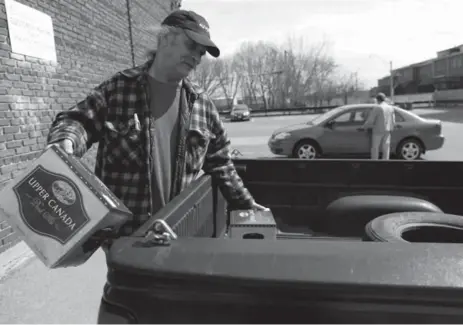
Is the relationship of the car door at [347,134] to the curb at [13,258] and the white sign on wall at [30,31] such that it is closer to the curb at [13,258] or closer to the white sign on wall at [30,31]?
the white sign on wall at [30,31]

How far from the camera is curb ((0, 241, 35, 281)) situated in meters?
4.04

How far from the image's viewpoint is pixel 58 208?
140cm

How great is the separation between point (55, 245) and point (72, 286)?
8.68 ft

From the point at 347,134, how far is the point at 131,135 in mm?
9068

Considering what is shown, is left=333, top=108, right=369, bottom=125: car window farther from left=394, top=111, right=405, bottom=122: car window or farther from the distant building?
the distant building

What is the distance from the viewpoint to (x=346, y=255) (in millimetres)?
1151

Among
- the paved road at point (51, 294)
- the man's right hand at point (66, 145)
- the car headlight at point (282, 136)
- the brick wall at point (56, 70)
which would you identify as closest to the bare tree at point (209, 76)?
the car headlight at point (282, 136)

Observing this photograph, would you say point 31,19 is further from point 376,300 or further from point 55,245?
point 376,300

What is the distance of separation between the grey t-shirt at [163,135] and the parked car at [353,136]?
877 cm

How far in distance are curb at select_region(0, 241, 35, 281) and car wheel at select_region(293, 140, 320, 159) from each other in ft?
24.9

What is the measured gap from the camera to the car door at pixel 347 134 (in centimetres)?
1045

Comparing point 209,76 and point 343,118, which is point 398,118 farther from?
point 209,76

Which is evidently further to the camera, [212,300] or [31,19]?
[31,19]

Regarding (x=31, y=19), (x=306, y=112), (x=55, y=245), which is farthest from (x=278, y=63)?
(x=55, y=245)
